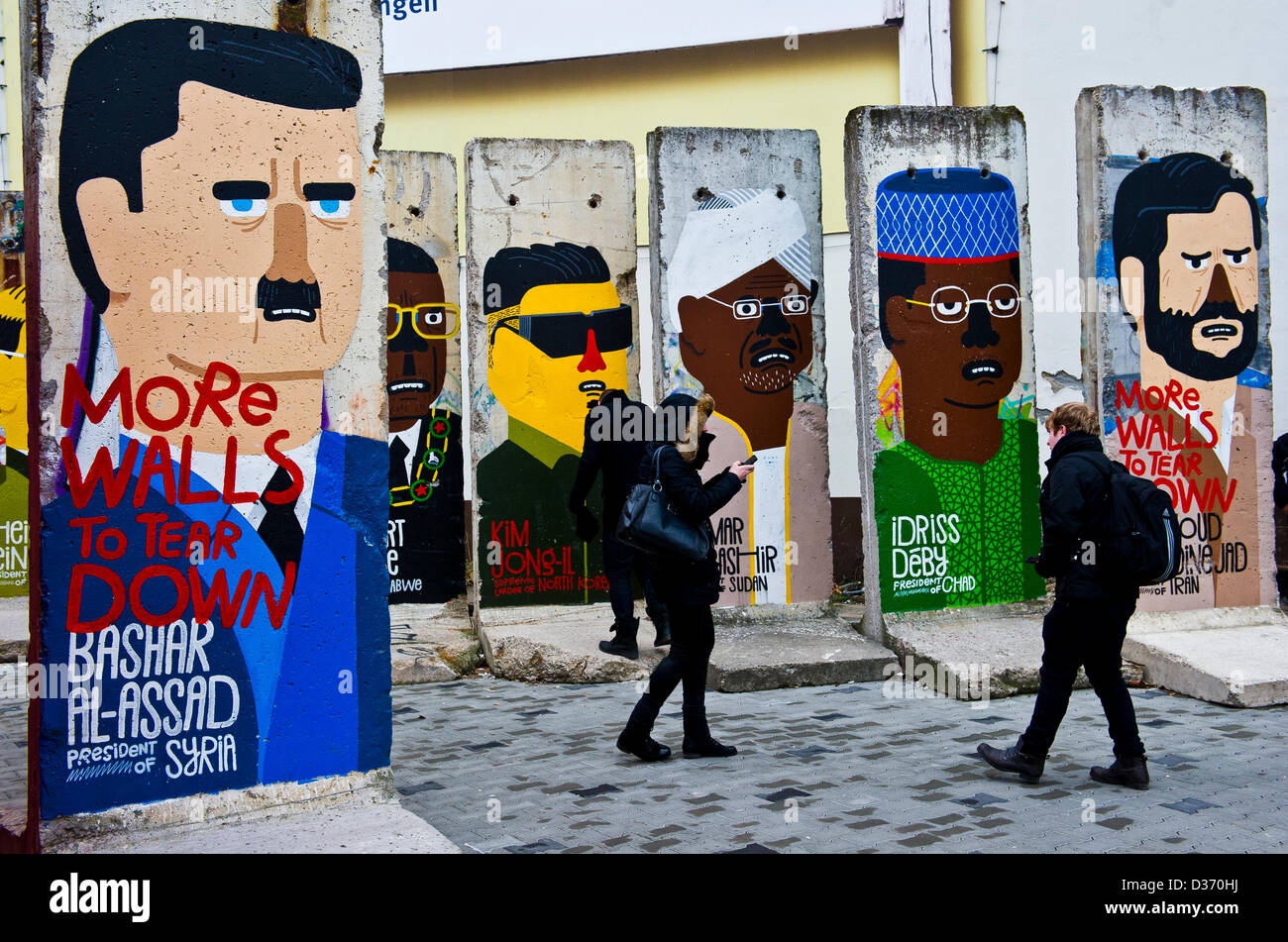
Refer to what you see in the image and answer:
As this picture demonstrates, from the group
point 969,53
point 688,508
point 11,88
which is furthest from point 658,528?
point 11,88

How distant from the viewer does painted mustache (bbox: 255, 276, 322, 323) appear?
4828mm

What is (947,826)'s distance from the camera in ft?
15.9

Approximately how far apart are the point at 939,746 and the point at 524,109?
10.0 meters

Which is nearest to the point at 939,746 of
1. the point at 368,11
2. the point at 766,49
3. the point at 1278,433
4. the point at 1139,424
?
the point at 1139,424

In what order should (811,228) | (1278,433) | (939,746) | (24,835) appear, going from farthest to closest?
(1278,433) < (811,228) < (939,746) < (24,835)

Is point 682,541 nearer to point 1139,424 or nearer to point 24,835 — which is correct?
point 24,835

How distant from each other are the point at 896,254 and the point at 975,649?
106 inches

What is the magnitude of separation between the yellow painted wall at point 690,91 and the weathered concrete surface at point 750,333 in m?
4.12

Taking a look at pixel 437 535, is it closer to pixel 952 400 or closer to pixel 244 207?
pixel 952 400

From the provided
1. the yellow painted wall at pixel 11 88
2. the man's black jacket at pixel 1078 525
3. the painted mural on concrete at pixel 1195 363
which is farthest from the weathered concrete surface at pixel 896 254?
the yellow painted wall at pixel 11 88

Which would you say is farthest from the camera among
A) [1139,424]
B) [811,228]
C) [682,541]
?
[811,228]

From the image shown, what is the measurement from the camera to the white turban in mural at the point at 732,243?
8969 millimetres

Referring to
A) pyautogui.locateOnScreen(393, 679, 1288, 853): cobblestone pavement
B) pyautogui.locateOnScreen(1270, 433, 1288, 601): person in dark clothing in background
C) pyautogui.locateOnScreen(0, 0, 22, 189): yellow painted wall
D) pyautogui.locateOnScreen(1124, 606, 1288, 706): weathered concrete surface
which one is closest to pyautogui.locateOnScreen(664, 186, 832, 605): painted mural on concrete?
pyautogui.locateOnScreen(393, 679, 1288, 853): cobblestone pavement

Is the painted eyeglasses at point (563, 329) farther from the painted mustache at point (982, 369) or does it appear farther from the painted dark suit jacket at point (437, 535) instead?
the painted mustache at point (982, 369)
